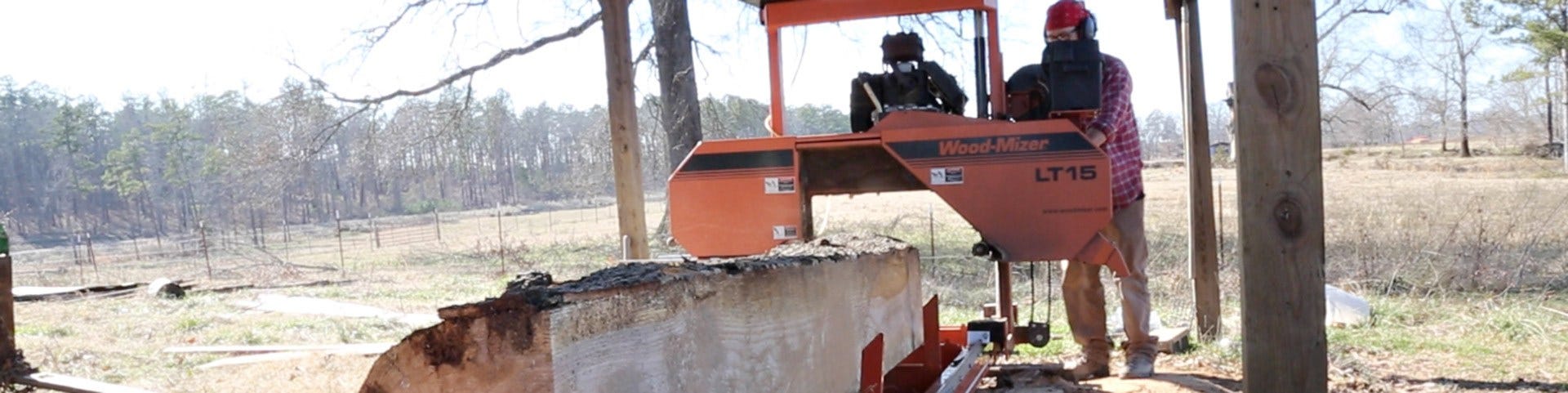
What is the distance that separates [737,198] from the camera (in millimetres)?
5367

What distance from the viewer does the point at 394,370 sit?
2.19m

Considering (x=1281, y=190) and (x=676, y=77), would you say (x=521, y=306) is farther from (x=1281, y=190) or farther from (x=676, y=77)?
(x=676, y=77)

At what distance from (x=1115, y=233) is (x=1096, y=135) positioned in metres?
0.84

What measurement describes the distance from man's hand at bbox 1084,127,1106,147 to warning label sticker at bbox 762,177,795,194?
134 cm

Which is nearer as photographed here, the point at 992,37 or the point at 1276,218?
the point at 1276,218

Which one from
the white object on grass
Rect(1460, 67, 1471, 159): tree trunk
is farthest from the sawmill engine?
Rect(1460, 67, 1471, 159): tree trunk

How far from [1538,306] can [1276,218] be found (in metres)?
7.07

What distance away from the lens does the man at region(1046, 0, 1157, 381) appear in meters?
5.43

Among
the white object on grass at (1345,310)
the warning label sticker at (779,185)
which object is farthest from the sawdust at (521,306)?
the white object on grass at (1345,310)

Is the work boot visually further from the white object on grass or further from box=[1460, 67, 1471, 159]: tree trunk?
box=[1460, 67, 1471, 159]: tree trunk

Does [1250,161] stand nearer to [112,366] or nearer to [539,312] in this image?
[539,312]

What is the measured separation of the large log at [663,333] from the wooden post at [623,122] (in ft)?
9.13

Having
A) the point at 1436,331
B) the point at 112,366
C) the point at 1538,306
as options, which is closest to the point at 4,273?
the point at 112,366

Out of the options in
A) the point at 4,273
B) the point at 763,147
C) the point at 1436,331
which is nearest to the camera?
the point at 763,147
